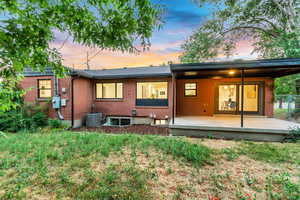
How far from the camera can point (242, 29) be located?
9.98m

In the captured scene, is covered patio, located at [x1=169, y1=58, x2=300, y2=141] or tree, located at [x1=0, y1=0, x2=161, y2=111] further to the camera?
covered patio, located at [x1=169, y1=58, x2=300, y2=141]

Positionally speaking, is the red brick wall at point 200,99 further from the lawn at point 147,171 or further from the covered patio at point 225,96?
the lawn at point 147,171

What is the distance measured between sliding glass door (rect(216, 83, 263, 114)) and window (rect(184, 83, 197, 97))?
1395mm

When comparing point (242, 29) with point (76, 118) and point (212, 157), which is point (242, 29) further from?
point (76, 118)

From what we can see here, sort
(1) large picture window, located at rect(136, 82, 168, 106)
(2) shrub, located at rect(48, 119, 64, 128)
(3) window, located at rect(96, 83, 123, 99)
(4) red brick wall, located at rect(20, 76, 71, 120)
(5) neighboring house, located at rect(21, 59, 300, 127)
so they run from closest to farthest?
1. (2) shrub, located at rect(48, 119, 64, 128)
2. (4) red brick wall, located at rect(20, 76, 71, 120)
3. (5) neighboring house, located at rect(21, 59, 300, 127)
4. (1) large picture window, located at rect(136, 82, 168, 106)
5. (3) window, located at rect(96, 83, 123, 99)

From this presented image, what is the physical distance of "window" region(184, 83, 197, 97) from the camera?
8.63 metres

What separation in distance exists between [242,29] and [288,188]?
37.0 ft

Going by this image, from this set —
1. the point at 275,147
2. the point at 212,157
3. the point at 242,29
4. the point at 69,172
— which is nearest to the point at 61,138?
the point at 69,172

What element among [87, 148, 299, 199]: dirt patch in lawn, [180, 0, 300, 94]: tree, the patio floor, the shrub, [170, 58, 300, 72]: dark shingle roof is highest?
[180, 0, 300, 94]: tree

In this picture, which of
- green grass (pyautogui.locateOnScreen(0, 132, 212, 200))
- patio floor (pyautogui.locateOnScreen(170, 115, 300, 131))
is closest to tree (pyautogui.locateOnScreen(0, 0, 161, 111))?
green grass (pyautogui.locateOnScreen(0, 132, 212, 200))

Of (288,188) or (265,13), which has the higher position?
(265,13)

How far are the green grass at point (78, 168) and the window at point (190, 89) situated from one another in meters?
5.17

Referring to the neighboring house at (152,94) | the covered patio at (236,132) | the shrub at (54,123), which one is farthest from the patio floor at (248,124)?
the shrub at (54,123)

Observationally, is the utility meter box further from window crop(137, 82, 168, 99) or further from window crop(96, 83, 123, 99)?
window crop(137, 82, 168, 99)
